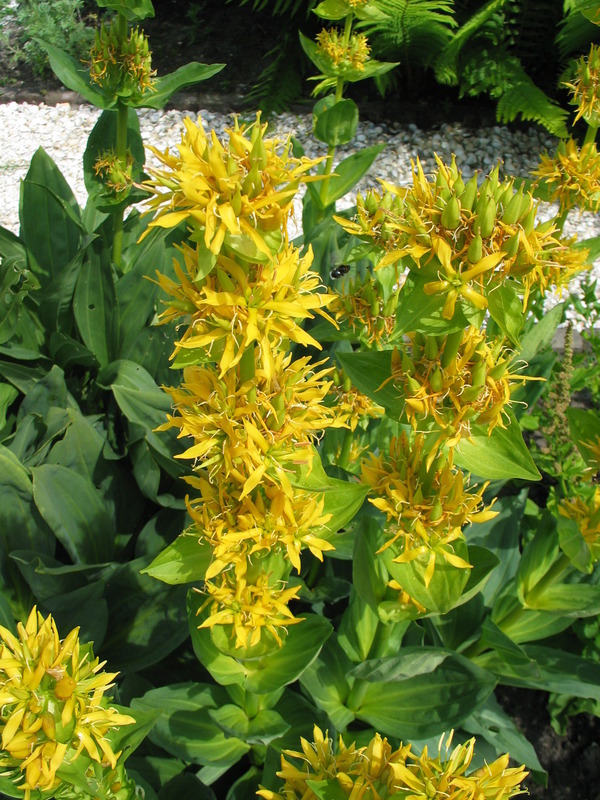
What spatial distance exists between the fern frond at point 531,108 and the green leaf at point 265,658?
204 inches

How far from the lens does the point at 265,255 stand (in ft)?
3.52

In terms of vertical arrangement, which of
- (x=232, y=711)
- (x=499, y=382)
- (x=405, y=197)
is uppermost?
(x=405, y=197)

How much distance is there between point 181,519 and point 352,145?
469 centimetres

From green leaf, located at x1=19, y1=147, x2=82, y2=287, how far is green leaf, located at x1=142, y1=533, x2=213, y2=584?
200cm

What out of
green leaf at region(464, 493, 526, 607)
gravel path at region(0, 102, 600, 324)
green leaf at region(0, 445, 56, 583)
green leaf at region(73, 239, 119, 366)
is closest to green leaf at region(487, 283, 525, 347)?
green leaf at region(464, 493, 526, 607)

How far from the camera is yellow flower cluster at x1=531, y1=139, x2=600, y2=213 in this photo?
218 centimetres

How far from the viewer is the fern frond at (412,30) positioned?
5977 millimetres

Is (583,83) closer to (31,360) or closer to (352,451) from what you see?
(352,451)

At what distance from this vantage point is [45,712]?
1.17 metres

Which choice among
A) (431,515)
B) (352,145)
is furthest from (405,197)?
(352,145)

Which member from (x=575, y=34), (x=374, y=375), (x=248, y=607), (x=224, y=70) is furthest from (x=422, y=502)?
(x=224, y=70)

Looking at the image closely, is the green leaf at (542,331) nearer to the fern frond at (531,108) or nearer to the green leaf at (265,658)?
the green leaf at (265,658)

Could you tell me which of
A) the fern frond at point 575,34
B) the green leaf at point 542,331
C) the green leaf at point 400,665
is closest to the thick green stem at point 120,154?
the green leaf at point 542,331

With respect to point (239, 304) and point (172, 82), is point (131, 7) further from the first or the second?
point (239, 304)
